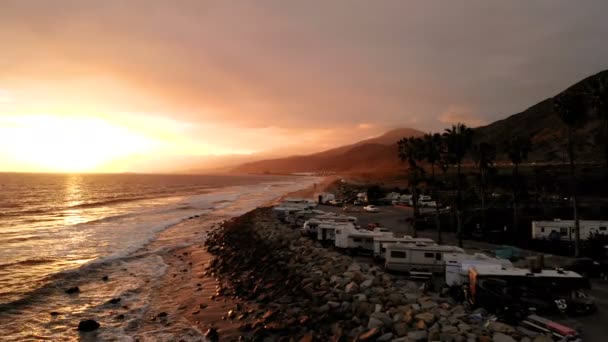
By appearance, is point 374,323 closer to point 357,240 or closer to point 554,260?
point 357,240

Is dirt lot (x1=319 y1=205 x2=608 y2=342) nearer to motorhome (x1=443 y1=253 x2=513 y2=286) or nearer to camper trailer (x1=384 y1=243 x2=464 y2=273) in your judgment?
motorhome (x1=443 y1=253 x2=513 y2=286)

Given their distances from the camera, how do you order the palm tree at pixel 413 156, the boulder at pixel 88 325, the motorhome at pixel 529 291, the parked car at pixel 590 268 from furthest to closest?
1. the palm tree at pixel 413 156
2. the parked car at pixel 590 268
3. the boulder at pixel 88 325
4. the motorhome at pixel 529 291

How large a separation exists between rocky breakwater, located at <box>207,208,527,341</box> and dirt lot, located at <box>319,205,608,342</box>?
4.08m

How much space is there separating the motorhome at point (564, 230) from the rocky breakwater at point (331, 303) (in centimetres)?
2071

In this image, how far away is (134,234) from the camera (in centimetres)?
5359

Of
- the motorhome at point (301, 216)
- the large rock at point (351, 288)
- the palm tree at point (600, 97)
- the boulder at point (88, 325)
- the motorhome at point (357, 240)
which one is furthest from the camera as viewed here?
the motorhome at point (301, 216)

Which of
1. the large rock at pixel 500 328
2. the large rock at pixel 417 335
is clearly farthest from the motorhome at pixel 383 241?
the large rock at pixel 500 328

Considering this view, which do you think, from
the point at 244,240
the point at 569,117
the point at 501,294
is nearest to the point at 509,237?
the point at 569,117

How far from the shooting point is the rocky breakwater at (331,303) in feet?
54.5

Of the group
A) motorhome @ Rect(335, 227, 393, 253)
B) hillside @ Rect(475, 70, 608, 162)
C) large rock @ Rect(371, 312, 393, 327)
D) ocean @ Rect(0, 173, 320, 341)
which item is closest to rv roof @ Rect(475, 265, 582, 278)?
large rock @ Rect(371, 312, 393, 327)

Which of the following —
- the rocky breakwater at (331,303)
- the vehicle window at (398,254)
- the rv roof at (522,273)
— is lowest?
the rocky breakwater at (331,303)

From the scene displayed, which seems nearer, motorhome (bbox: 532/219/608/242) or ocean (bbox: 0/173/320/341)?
ocean (bbox: 0/173/320/341)

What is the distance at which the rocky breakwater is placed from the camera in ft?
54.5

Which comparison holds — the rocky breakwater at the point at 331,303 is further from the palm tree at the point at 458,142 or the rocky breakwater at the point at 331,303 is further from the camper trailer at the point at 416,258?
the palm tree at the point at 458,142
